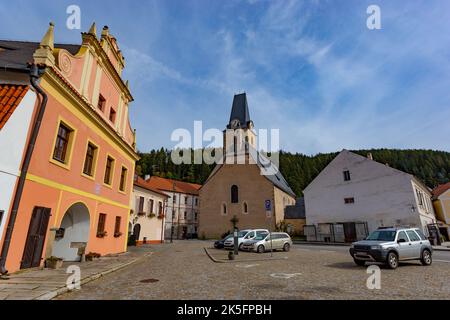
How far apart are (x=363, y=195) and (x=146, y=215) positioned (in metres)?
27.3

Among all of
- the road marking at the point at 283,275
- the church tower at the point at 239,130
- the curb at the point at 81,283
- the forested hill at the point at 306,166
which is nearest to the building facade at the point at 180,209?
the church tower at the point at 239,130

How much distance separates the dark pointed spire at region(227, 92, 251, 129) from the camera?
2339 inches

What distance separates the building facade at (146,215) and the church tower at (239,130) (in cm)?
2184

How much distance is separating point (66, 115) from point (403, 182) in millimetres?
33450

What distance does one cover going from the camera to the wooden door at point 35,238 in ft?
30.0

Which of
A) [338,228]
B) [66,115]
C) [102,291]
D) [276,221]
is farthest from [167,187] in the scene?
[102,291]

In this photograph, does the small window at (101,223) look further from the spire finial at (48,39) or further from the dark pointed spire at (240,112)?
the dark pointed spire at (240,112)

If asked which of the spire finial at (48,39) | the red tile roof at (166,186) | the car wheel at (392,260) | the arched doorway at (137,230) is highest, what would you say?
the red tile roof at (166,186)

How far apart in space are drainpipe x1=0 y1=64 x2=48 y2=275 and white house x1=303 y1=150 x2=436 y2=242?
3328 centimetres

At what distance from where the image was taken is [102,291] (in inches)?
277

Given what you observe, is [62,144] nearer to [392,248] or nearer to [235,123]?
[392,248]

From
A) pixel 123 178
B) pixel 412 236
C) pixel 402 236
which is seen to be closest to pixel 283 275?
pixel 402 236

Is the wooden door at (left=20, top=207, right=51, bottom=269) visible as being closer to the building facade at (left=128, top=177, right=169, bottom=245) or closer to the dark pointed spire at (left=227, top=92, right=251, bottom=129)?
the building facade at (left=128, top=177, right=169, bottom=245)

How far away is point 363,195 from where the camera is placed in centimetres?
3234
